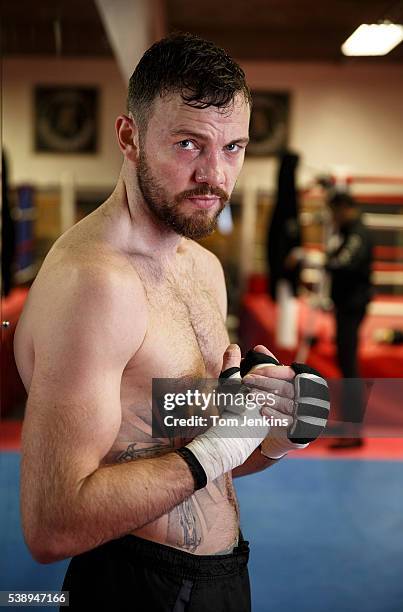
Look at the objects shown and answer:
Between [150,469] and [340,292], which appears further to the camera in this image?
[340,292]

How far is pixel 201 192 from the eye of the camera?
74cm

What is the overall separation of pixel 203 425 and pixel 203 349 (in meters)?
0.09

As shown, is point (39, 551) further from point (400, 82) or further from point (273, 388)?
point (400, 82)

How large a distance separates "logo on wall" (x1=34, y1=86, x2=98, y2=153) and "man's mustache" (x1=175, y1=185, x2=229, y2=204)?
34cm

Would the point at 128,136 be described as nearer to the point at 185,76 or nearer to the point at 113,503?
the point at 185,76

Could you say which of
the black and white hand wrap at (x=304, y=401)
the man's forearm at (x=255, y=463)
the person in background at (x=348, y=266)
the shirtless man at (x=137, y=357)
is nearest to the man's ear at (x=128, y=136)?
the shirtless man at (x=137, y=357)

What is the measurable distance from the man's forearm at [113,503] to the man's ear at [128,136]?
315 mm

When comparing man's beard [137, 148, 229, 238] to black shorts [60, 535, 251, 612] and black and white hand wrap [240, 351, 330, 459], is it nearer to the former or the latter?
black and white hand wrap [240, 351, 330, 459]

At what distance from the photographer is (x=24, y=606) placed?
3.13 ft

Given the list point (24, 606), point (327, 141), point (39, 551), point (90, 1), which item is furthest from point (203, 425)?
point (327, 141)

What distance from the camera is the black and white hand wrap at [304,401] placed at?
2.54ft

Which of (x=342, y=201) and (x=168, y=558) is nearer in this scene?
(x=168, y=558)

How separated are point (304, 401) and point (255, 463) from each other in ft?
0.69

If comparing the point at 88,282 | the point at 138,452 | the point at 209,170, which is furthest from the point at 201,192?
the point at 138,452
